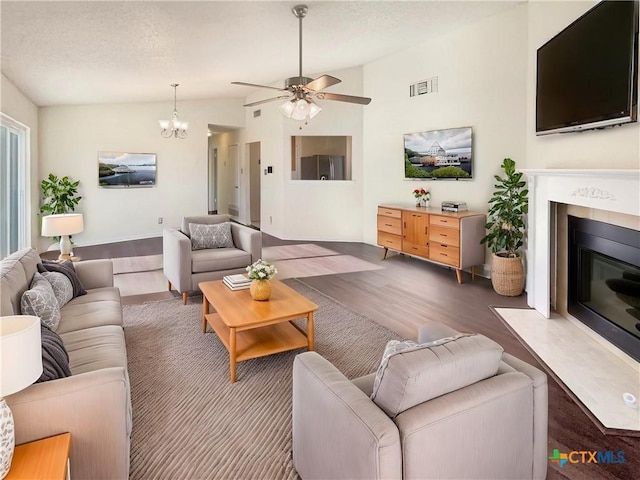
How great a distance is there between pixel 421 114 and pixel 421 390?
19.0 ft

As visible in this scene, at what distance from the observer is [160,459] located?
81.6 inches

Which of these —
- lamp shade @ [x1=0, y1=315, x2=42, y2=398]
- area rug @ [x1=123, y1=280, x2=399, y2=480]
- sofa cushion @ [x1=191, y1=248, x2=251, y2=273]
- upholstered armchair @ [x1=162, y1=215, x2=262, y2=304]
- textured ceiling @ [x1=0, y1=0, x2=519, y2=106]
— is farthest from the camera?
sofa cushion @ [x1=191, y1=248, x2=251, y2=273]

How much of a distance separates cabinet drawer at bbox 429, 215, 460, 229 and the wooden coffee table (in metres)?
2.73

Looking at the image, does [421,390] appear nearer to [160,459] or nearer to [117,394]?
[117,394]

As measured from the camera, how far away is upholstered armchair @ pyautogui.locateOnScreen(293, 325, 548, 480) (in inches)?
54.9

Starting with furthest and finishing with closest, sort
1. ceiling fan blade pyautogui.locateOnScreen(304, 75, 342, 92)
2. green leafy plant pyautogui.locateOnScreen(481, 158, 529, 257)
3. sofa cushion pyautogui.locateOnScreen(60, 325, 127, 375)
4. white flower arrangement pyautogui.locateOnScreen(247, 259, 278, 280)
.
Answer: green leafy plant pyautogui.locateOnScreen(481, 158, 529, 257), ceiling fan blade pyautogui.locateOnScreen(304, 75, 342, 92), white flower arrangement pyautogui.locateOnScreen(247, 259, 278, 280), sofa cushion pyautogui.locateOnScreen(60, 325, 127, 375)

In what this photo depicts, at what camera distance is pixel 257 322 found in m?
2.90

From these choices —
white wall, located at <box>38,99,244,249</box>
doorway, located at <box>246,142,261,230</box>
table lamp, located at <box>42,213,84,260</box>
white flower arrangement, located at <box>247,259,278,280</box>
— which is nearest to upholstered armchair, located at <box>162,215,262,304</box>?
table lamp, located at <box>42,213,84,260</box>

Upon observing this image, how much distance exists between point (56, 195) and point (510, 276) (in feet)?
24.0

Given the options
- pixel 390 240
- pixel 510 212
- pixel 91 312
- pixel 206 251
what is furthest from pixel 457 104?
pixel 91 312

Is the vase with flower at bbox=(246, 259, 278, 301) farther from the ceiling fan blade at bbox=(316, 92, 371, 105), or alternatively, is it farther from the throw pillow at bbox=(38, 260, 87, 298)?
the ceiling fan blade at bbox=(316, 92, 371, 105)

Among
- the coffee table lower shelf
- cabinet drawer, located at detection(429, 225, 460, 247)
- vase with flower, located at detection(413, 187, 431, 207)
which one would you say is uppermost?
vase with flower, located at detection(413, 187, 431, 207)

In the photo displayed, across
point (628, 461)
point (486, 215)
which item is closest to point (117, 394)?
point (628, 461)

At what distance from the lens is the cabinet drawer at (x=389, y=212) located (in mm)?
6457
